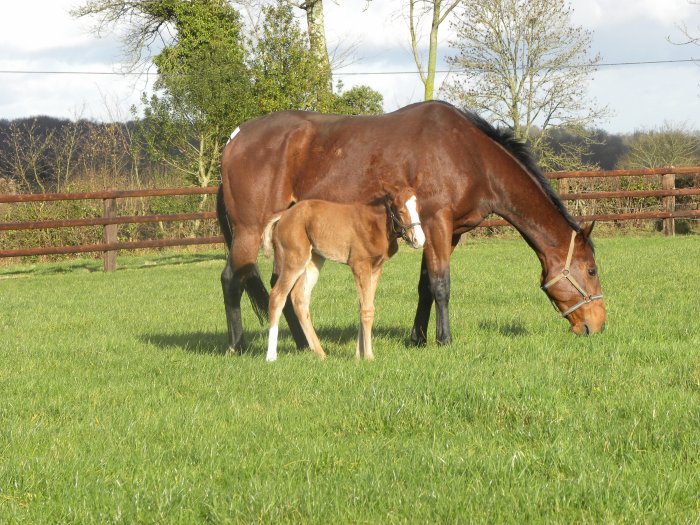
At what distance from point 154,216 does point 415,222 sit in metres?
14.2

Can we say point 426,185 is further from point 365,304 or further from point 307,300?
point 307,300

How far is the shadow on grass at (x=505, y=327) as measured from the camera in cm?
855

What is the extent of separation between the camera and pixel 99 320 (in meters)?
11.0

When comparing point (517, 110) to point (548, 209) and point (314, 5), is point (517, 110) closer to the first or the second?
point (314, 5)

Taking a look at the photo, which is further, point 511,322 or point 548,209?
point 511,322

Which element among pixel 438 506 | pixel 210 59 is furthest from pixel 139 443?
pixel 210 59

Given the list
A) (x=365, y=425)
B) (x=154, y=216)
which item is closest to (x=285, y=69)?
(x=154, y=216)

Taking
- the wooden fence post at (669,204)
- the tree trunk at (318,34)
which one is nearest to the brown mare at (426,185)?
the wooden fence post at (669,204)

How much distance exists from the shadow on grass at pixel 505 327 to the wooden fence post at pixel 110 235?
1236 centimetres

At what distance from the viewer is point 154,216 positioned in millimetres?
20406

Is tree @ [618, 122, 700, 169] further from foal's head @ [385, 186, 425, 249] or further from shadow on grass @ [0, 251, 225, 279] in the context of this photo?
foal's head @ [385, 186, 425, 249]

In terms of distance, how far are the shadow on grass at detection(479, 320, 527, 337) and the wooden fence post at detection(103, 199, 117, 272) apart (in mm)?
12357

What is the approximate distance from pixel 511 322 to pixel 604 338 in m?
1.67

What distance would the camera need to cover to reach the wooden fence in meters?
19.3
